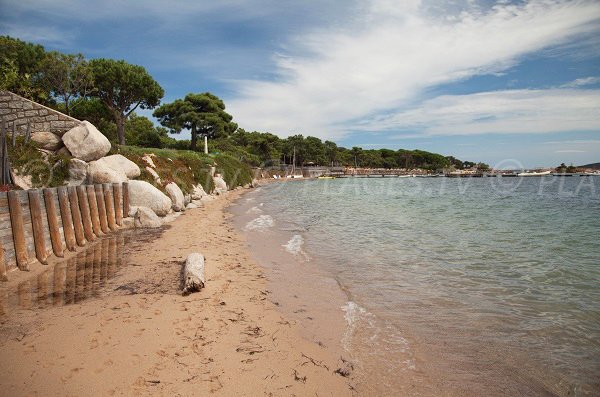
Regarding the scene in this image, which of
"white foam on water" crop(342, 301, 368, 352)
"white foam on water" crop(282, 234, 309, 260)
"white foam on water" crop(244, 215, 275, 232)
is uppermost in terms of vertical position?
"white foam on water" crop(342, 301, 368, 352)

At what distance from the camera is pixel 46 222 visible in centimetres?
852

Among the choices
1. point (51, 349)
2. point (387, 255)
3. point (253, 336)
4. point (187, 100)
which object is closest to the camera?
point (51, 349)

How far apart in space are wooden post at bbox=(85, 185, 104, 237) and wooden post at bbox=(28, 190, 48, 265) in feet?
9.73

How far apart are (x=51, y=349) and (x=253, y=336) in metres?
2.65

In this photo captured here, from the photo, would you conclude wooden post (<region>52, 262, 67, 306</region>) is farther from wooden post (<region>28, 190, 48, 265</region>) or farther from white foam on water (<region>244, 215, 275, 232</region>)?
white foam on water (<region>244, 215, 275, 232</region>)

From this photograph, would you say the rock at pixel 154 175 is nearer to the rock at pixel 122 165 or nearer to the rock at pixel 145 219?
the rock at pixel 122 165

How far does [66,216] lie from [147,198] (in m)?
6.02

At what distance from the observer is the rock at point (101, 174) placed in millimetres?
14000

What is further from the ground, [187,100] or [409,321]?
[187,100]

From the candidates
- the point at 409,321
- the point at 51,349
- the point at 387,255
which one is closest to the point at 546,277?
the point at 387,255

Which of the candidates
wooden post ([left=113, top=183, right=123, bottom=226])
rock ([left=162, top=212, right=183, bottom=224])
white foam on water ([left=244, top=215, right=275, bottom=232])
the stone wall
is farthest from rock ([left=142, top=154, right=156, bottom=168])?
white foam on water ([left=244, top=215, right=275, bottom=232])

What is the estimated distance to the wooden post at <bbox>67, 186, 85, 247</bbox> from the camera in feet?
32.2

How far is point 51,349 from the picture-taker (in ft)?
13.3

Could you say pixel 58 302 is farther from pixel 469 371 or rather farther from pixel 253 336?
pixel 469 371
